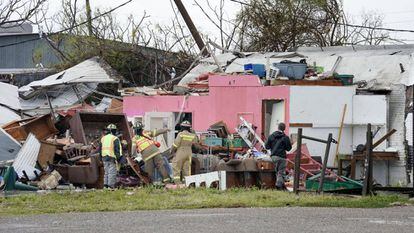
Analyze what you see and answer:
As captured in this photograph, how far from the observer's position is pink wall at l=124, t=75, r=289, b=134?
86.2 ft

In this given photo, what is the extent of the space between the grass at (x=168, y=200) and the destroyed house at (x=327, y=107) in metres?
7.43

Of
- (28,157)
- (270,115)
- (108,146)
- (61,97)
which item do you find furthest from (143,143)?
(61,97)

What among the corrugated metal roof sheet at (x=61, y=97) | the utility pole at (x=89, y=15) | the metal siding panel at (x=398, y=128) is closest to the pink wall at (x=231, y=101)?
the metal siding panel at (x=398, y=128)

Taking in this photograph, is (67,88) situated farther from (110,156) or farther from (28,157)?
(110,156)

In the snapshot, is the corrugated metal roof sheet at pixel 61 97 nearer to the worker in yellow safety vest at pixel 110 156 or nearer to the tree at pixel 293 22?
the tree at pixel 293 22

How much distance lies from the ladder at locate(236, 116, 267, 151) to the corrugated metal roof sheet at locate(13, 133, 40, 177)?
6292 millimetres

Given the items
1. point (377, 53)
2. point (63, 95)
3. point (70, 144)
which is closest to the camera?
point (70, 144)

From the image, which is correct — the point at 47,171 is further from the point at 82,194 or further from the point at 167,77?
the point at 167,77

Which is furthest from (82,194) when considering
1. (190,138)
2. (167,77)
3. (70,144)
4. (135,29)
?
(135,29)

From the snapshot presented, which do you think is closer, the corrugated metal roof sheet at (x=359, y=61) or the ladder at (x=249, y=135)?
the ladder at (x=249, y=135)

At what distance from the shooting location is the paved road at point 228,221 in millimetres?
11805

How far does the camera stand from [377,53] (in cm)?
2906

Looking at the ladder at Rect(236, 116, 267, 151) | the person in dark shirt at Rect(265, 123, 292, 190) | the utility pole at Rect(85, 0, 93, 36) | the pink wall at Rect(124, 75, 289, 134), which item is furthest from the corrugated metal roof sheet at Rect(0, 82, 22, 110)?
the person in dark shirt at Rect(265, 123, 292, 190)

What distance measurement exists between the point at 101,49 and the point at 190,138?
16893 mm
